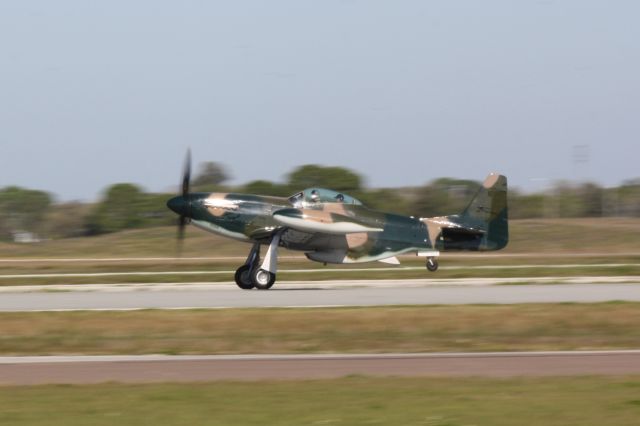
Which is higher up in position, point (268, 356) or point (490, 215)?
point (490, 215)

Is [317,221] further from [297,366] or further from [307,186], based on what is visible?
[307,186]

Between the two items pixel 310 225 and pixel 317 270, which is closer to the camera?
pixel 310 225

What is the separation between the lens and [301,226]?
93.1 ft

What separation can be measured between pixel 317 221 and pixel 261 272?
213 cm

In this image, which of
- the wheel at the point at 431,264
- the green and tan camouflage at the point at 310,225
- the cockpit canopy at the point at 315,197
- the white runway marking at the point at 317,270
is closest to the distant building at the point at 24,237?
the white runway marking at the point at 317,270

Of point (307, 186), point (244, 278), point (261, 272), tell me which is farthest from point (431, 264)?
point (307, 186)

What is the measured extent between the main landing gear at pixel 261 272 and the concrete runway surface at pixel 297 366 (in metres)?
12.9

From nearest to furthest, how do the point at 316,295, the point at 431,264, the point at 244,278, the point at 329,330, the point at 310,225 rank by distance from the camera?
1. the point at 329,330
2. the point at 316,295
3. the point at 310,225
4. the point at 244,278
5. the point at 431,264

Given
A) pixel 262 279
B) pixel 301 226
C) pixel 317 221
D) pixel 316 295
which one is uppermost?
pixel 317 221

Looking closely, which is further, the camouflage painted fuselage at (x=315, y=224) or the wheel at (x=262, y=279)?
the camouflage painted fuselage at (x=315, y=224)

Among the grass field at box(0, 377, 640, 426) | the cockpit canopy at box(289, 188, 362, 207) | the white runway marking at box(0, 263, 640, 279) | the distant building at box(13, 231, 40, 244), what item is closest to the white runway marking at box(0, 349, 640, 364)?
the grass field at box(0, 377, 640, 426)

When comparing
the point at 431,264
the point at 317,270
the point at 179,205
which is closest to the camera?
the point at 179,205

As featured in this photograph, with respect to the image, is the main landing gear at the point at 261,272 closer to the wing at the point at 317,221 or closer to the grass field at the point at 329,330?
the wing at the point at 317,221

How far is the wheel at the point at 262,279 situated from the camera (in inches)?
1120
